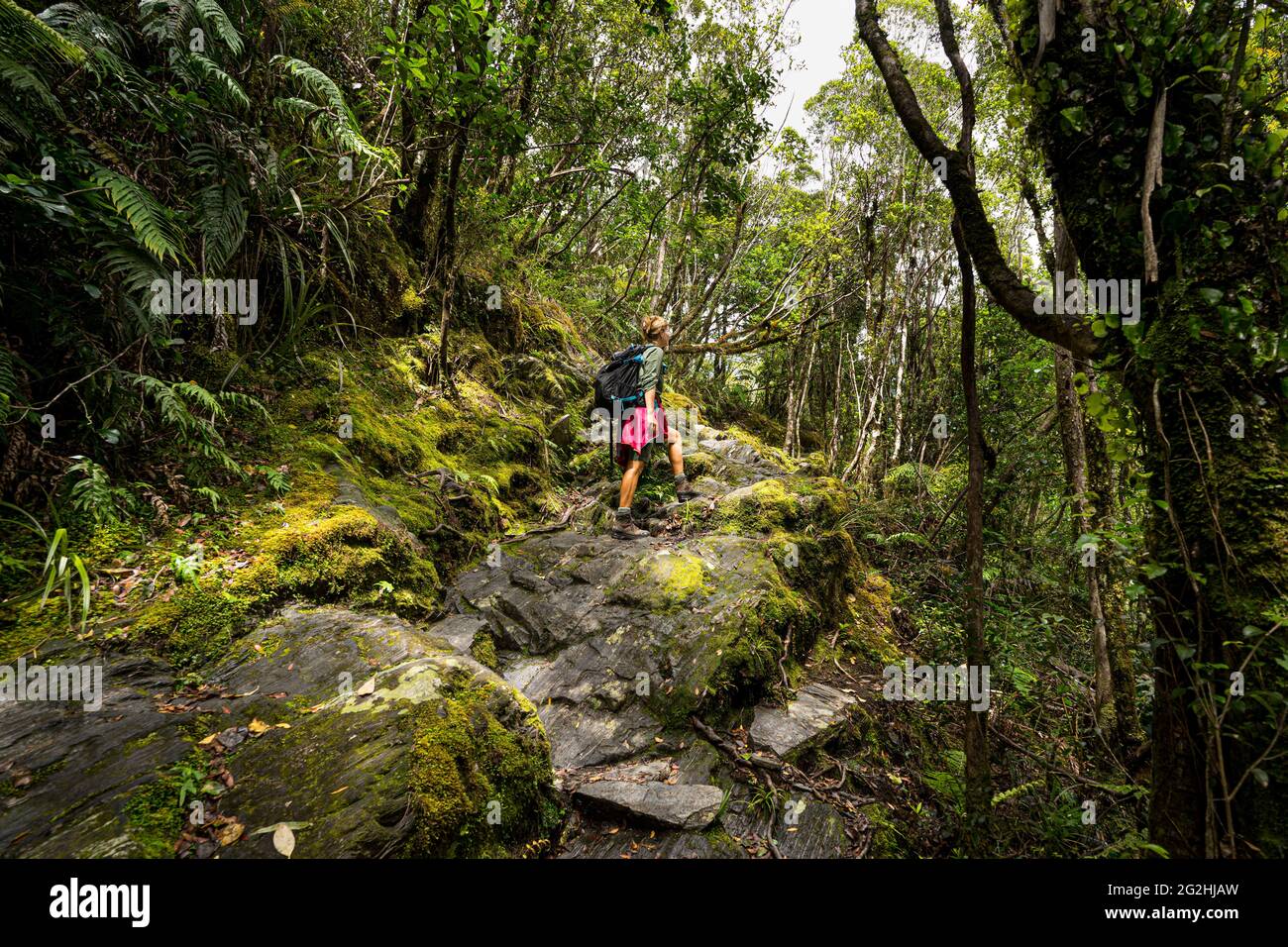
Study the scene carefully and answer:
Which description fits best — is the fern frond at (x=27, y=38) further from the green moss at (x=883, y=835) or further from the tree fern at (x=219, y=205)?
the green moss at (x=883, y=835)

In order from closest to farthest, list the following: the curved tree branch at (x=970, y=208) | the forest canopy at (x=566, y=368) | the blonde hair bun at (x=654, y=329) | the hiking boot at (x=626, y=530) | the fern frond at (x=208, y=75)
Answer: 1. the forest canopy at (x=566, y=368)
2. the curved tree branch at (x=970, y=208)
3. the fern frond at (x=208, y=75)
4. the hiking boot at (x=626, y=530)
5. the blonde hair bun at (x=654, y=329)

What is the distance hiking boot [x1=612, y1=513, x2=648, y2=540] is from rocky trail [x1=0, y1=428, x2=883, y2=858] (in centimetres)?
26

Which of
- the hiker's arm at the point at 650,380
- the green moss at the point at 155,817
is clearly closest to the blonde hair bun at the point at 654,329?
the hiker's arm at the point at 650,380

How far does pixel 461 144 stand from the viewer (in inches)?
208

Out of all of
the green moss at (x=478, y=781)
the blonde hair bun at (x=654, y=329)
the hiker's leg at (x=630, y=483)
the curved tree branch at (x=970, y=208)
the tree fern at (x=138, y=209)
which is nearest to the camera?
the green moss at (x=478, y=781)

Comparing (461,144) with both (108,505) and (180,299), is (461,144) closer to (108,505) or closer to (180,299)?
(180,299)

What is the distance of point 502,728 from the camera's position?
269 centimetres

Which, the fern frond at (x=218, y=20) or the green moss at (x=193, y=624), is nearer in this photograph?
the green moss at (x=193, y=624)

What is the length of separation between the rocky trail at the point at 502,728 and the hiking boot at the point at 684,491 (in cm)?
95

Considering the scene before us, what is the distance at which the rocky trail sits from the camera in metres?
1.97

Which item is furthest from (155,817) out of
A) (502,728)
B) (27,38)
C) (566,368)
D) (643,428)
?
(566,368)

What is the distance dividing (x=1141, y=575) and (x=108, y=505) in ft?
18.1

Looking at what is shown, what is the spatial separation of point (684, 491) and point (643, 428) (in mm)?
1076

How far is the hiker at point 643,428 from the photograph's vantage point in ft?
20.0
